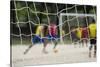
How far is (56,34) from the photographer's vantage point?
147 centimetres

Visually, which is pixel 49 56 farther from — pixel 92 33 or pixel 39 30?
pixel 92 33

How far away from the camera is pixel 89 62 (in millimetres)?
1560

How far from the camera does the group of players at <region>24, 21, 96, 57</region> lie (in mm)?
1431

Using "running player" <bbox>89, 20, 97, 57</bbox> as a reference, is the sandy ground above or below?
below

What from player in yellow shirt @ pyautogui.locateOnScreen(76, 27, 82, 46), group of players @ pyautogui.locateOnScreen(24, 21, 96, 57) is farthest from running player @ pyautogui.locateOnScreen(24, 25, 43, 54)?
player in yellow shirt @ pyautogui.locateOnScreen(76, 27, 82, 46)

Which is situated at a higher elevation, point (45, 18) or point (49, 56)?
point (45, 18)

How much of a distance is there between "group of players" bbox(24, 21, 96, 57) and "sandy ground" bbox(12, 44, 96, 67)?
0.03 metres

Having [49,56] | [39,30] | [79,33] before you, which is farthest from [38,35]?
[79,33]

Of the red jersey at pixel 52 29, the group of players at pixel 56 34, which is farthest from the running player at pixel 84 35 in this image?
the red jersey at pixel 52 29

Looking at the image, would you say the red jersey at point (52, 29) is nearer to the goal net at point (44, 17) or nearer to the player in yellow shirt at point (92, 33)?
the goal net at point (44, 17)

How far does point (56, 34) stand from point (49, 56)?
148 millimetres

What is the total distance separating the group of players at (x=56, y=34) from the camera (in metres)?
1.43

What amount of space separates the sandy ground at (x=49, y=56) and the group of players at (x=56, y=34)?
29 mm

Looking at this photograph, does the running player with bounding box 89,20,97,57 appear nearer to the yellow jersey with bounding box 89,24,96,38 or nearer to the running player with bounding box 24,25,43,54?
the yellow jersey with bounding box 89,24,96,38
